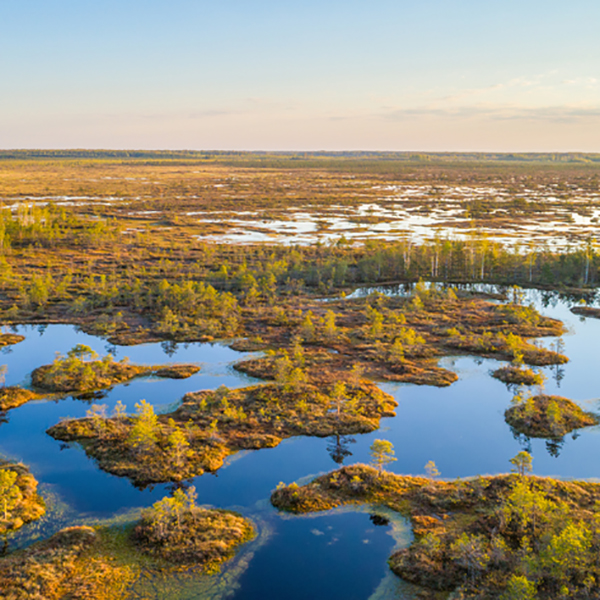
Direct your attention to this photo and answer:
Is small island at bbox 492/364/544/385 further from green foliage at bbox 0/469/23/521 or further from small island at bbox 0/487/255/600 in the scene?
green foliage at bbox 0/469/23/521

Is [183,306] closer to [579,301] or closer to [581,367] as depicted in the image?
[581,367]

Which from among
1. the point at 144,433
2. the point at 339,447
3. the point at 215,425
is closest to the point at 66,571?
the point at 144,433

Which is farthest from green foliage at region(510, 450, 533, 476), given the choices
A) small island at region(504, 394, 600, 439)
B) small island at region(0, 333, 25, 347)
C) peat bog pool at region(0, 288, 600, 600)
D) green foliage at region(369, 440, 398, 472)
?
small island at region(0, 333, 25, 347)

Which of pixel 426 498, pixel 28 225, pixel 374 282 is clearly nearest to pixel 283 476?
pixel 426 498

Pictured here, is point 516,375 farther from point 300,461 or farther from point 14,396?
point 14,396

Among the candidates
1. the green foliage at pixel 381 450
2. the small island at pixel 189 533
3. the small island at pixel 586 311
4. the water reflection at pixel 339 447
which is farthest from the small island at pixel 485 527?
the small island at pixel 586 311

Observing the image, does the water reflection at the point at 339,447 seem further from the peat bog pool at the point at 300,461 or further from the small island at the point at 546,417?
the small island at the point at 546,417
